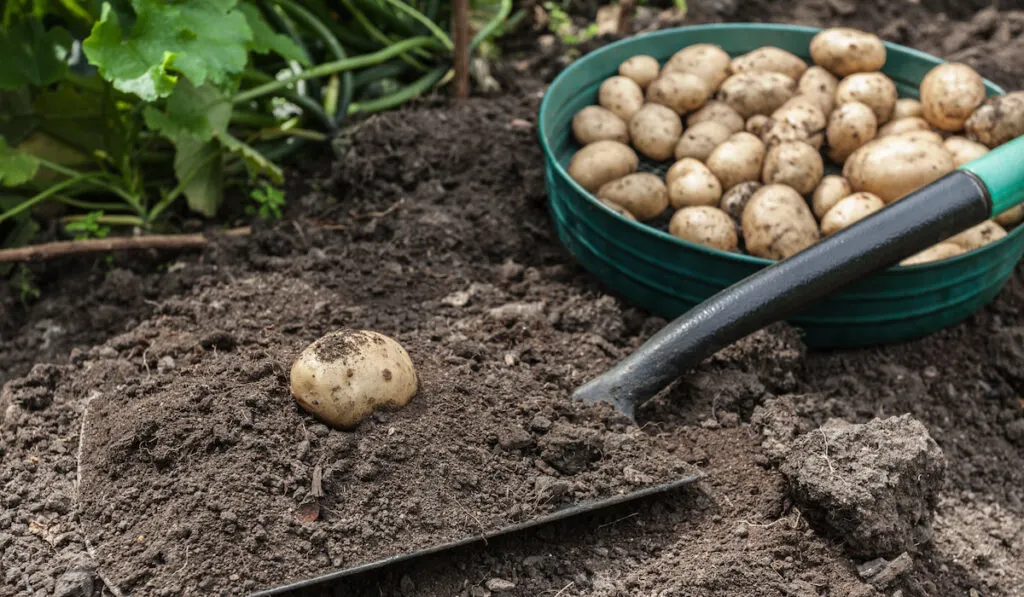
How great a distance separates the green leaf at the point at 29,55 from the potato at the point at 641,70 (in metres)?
1.57

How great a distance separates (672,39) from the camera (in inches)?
115

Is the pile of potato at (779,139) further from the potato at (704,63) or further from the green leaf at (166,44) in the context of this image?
the green leaf at (166,44)

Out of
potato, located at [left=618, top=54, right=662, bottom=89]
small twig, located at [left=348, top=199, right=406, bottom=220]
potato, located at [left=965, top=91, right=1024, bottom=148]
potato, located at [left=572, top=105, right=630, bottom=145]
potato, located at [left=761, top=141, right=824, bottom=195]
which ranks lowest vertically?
small twig, located at [left=348, top=199, right=406, bottom=220]

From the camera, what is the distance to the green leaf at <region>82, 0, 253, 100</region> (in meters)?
2.09

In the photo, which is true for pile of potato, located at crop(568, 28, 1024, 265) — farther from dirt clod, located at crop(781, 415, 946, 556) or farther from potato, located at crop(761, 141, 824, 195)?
dirt clod, located at crop(781, 415, 946, 556)

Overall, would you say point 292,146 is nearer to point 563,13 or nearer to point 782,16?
point 563,13

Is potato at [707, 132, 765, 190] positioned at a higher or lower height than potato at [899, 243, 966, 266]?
higher

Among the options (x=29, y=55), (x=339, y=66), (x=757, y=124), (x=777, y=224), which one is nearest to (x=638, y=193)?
(x=777, y=224)

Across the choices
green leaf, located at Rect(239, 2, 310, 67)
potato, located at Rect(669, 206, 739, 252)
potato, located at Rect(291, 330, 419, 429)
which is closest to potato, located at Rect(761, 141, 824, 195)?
potato, located at Rect(669, 206, 739, 252)

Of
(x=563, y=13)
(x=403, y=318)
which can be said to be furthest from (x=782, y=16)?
(x=403, y=318)

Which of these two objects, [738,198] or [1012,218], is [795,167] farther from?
[1012,218]

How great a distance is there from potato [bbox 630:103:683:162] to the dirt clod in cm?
109

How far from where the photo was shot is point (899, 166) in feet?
7.62

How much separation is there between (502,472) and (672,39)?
1.72 metres
